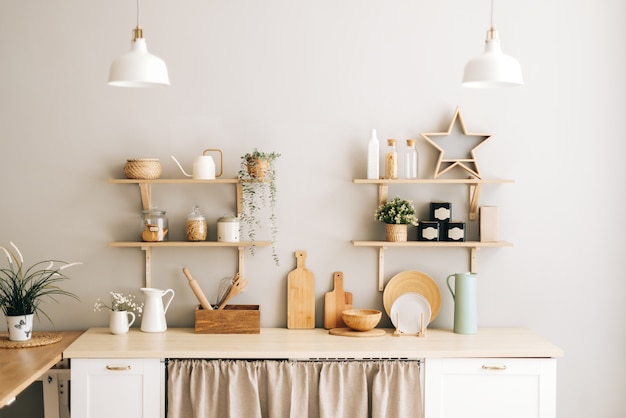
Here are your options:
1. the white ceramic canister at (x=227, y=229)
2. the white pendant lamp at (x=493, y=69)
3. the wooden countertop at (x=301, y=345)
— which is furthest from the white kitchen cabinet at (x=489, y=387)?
the white pendant lamp at (x=493, y=69)

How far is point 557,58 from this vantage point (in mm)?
4004

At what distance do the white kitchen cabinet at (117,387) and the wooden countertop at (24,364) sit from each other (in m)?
0.15

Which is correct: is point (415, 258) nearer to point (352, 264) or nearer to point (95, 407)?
point (352, 264)

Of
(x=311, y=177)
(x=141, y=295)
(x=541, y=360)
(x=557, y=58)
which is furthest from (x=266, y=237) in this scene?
(x=557, y=58)

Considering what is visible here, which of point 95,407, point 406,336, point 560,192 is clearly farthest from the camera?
point 560,192

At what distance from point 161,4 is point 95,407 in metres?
2.10

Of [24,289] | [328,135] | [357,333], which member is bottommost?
[357,333]

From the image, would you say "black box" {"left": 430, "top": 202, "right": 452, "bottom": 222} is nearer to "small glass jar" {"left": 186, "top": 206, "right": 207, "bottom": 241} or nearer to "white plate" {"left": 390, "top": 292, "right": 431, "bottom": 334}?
"white plate" {"left": 390, "top": 292, "right": 431, "bottom": 334}

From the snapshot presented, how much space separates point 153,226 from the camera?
12.6ft

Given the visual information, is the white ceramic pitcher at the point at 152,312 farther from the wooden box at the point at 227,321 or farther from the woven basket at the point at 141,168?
the woven basket at the point at 141,168

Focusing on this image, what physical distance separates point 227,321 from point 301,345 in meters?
0.46

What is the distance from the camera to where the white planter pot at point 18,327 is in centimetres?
361

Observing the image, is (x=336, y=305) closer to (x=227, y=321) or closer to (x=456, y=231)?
(x=227, y=321)

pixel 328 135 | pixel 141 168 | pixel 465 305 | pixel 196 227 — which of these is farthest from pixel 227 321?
pixel 465 305
